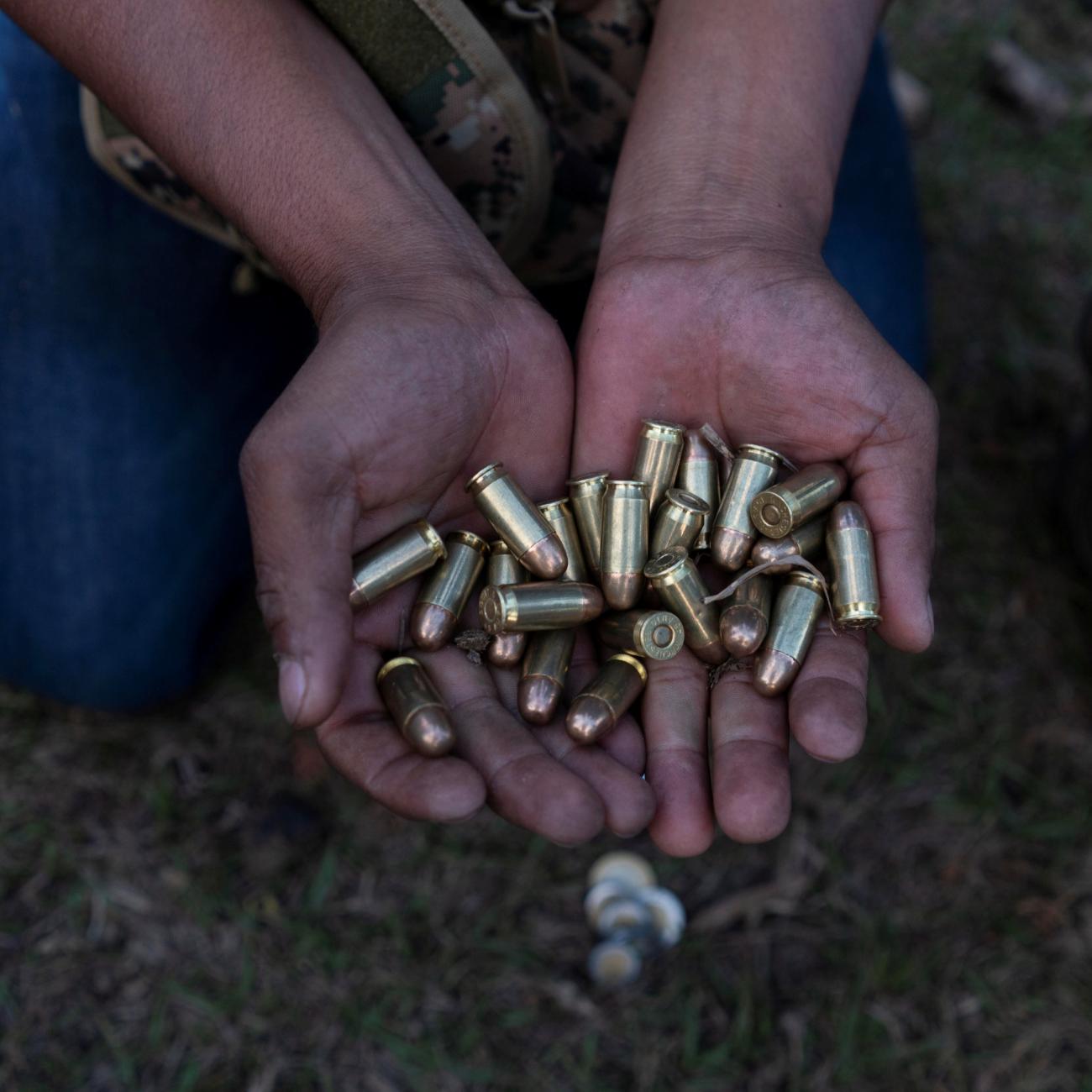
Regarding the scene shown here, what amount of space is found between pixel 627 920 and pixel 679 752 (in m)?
1.48

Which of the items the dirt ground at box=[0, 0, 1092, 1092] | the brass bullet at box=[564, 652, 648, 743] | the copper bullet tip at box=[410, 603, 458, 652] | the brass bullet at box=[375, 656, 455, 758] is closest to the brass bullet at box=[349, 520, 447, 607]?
the copper bullet tip at box=[410, 603, 458, 652]

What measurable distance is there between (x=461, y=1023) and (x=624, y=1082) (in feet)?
2.13

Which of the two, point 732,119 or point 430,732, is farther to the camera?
point 732,119

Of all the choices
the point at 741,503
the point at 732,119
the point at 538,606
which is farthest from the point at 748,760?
the point at 732,119

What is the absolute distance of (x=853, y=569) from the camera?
343cm

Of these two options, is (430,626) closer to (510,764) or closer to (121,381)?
(510,764)

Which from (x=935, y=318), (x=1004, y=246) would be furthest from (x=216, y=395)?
(x=1004, y=246)

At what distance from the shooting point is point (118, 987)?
14.6 ft

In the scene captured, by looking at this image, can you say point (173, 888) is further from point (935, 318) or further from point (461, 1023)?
point (935, 318)

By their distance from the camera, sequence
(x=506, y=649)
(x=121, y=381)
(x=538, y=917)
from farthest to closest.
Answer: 1. (x=121, y=381)
2. (x=538, y=917)
3. (x=506, y=649)

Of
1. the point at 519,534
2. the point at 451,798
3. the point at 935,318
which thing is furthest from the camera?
the point at 935,318

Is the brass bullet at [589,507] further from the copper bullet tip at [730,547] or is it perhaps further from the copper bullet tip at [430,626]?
the copper bullet tip at [430,626]

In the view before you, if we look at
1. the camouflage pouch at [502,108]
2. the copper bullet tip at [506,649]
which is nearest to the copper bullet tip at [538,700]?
the copper bullet tip at [506,649]

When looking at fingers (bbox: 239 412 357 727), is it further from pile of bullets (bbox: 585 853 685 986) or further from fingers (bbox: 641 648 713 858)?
pile of bullets (bbox: 585 853 685 986)
